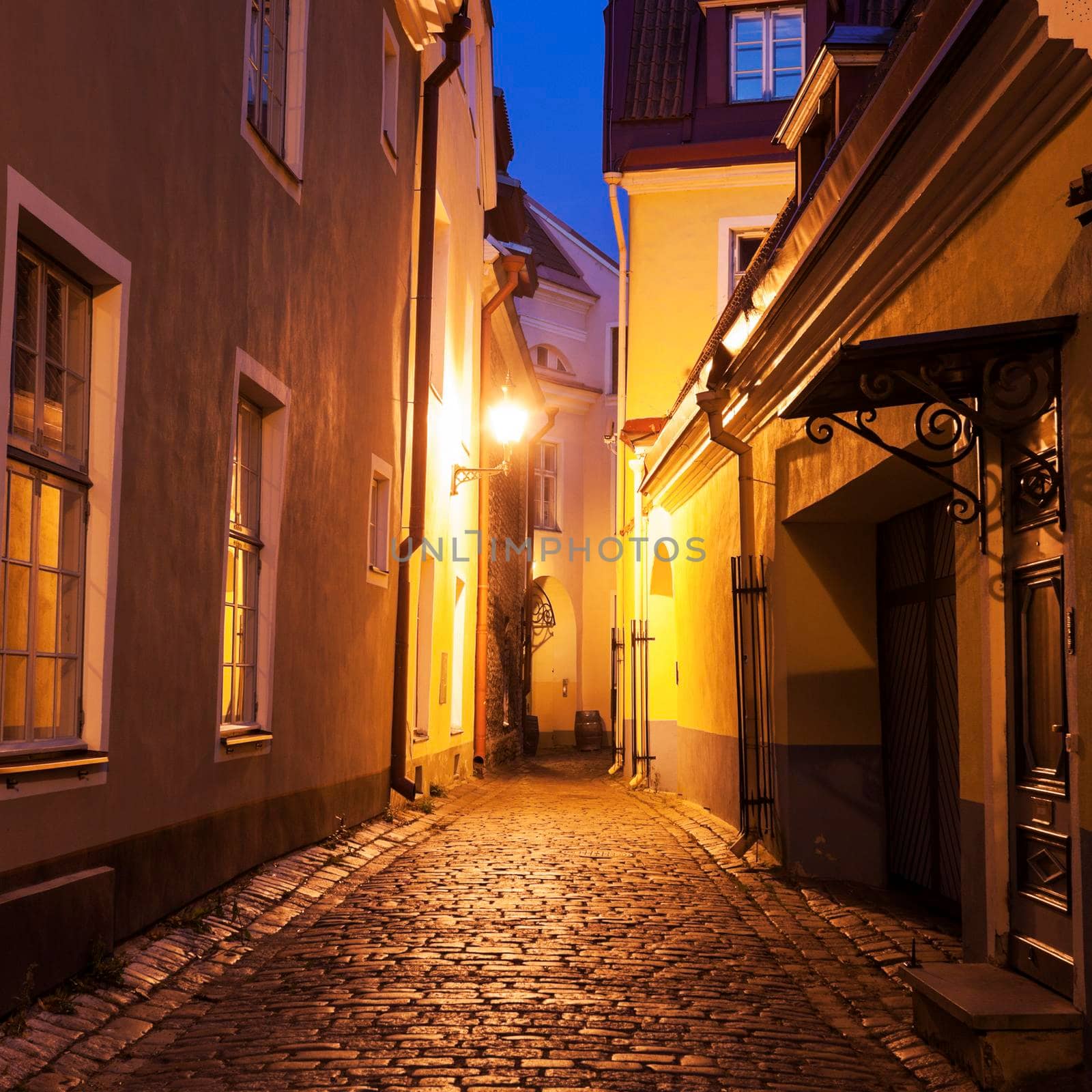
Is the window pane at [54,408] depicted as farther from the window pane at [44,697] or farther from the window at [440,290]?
the window at [440,290]

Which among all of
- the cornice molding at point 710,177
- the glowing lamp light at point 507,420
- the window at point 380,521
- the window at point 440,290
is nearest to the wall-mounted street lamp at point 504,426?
the glowing lamp light at point 507,420

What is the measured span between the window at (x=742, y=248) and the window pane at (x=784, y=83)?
2.02 m

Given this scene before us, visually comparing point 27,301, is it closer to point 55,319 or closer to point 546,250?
point 55,319

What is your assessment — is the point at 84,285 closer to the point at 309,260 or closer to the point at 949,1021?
the point at 309,260

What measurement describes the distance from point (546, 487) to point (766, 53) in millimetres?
13724

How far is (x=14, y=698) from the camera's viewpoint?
5.56 metres

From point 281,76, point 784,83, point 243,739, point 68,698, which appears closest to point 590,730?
point 784,83

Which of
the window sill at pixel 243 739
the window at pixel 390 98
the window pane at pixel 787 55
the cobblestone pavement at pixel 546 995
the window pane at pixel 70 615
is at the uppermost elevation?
the window pane at pixel 787 55

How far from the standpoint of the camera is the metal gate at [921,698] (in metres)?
8.18

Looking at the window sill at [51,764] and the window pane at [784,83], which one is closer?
the window sill at [51,764]

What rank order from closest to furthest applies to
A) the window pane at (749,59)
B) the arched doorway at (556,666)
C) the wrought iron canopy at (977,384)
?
the wrought iron canopy at (977,384) < the window pane at (749,59) < the arched doorway at (556,666)

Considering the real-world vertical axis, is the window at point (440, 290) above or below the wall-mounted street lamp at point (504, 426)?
above

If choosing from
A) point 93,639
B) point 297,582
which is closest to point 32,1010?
point 93,639

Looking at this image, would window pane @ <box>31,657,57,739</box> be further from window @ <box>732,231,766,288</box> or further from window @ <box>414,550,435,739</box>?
window @ <box>732,231,766,288</box>
